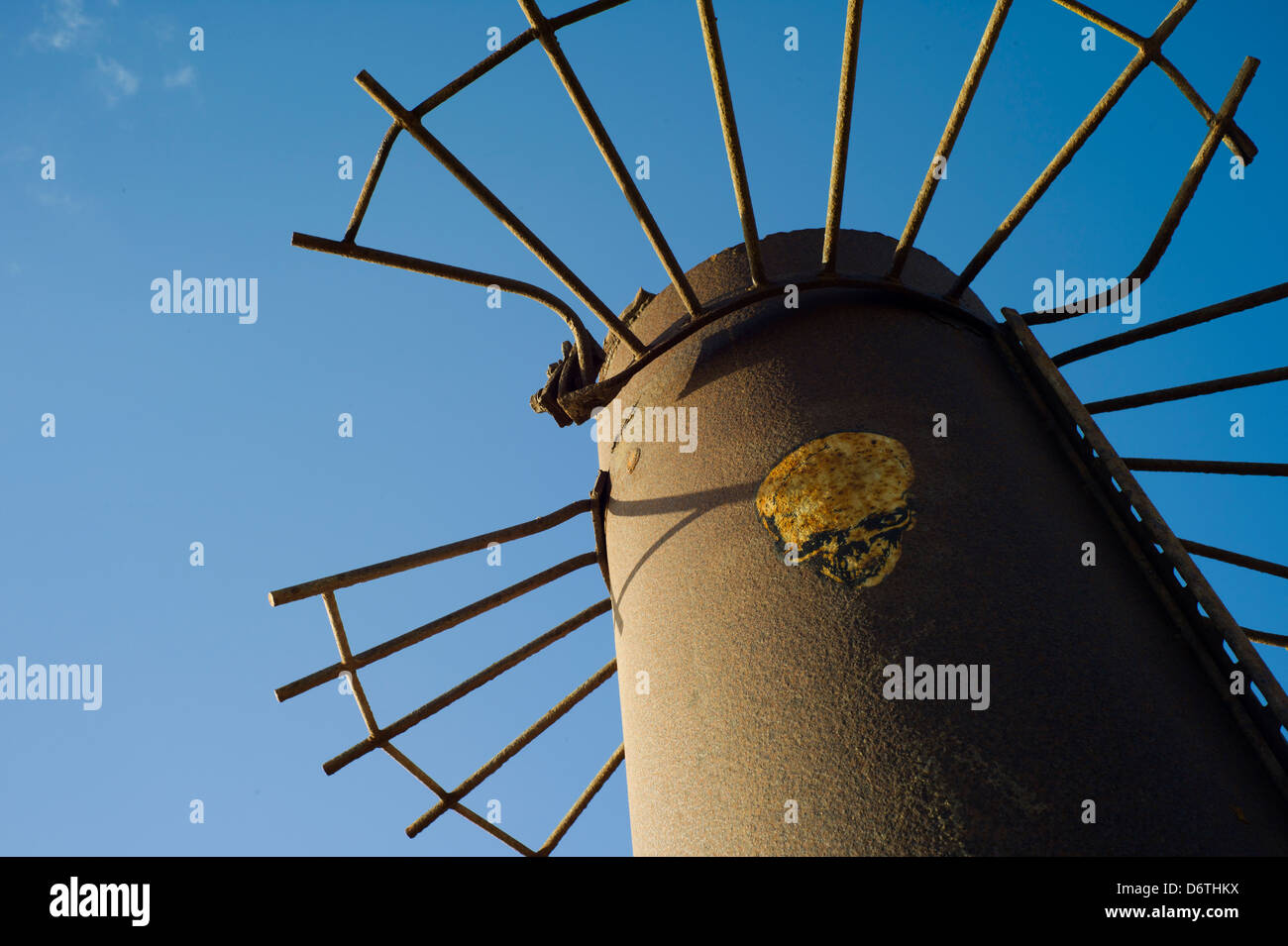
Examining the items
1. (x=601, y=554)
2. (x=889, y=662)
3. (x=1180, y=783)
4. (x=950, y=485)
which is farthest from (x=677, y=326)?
(x=1180, y=783)

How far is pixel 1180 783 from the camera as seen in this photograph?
11.4ft

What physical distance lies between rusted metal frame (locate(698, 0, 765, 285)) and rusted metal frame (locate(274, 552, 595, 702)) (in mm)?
2407

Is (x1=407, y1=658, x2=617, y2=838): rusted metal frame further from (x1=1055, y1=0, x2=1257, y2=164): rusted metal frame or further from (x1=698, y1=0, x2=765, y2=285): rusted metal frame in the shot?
(x1=1055, y1=0, x2=1257, y2=164): rusted metal frame

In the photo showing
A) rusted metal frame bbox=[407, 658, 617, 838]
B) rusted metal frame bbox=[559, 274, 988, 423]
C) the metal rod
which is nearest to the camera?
the metal rod

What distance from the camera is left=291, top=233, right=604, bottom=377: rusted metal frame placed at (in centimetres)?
559

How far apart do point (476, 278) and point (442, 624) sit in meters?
2.26

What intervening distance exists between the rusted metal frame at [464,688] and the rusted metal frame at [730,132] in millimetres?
2660

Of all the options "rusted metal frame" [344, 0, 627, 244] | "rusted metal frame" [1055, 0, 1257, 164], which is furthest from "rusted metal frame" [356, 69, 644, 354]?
"rusted metal frame" [1055, 0, 1257, 164]

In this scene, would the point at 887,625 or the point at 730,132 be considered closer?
the point at 887,625

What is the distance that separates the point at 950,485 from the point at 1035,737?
122 centimetres

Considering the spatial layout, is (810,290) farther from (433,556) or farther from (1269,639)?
(1269,639)

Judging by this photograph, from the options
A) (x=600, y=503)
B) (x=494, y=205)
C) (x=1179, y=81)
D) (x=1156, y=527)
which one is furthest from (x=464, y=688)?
(x=1179, y=81)

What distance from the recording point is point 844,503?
14.4 feet

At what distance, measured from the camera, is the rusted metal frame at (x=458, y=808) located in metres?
6.87
